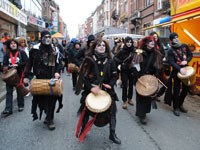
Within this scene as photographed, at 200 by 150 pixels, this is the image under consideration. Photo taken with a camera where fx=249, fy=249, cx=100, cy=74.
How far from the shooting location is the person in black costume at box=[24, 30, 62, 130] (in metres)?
4.59

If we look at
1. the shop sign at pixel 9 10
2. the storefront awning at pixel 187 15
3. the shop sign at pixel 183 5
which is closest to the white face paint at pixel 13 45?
the storefront awning at pixel 187 15

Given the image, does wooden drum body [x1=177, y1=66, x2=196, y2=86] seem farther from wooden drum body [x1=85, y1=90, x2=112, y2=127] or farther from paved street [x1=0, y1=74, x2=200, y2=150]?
wooden drum body [x1=85, y1=90, x2=112, y2=127]

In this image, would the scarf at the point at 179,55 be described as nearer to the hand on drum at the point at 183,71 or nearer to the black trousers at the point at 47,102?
the hand on drum at the point at 183,71

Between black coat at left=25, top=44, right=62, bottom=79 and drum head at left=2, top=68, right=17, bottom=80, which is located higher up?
black coat at left=25, top=44, right=62, bottom=79

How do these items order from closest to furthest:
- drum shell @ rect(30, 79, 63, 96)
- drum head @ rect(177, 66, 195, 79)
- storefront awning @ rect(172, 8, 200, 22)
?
drum shell @ rect(30, 79, 63, 96) → drum head @ rect(177, 66, 195, 79) → storefront awning @ rect(172, 8, 200, 22)

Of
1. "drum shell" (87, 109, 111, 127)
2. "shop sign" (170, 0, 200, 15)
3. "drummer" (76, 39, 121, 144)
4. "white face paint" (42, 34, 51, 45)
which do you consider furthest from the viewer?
"shop sign" (170, 0, 200, 15)

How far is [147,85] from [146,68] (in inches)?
18.6

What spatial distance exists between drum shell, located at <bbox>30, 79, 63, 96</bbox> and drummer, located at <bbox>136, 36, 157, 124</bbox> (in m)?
1.70

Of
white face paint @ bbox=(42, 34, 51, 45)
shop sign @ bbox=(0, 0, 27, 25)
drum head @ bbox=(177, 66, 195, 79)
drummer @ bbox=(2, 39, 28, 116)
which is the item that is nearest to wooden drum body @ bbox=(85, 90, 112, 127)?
white face paint @ bbox=(42, 34, 51, 45)

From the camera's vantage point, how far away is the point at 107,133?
4547 millimetres

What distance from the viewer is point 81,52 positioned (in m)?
6.61

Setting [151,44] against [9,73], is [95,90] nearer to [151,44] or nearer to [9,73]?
[151,44]

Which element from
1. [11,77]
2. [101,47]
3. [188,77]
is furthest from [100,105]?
[11,77]

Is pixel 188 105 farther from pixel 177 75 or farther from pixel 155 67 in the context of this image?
pixel 155 67
